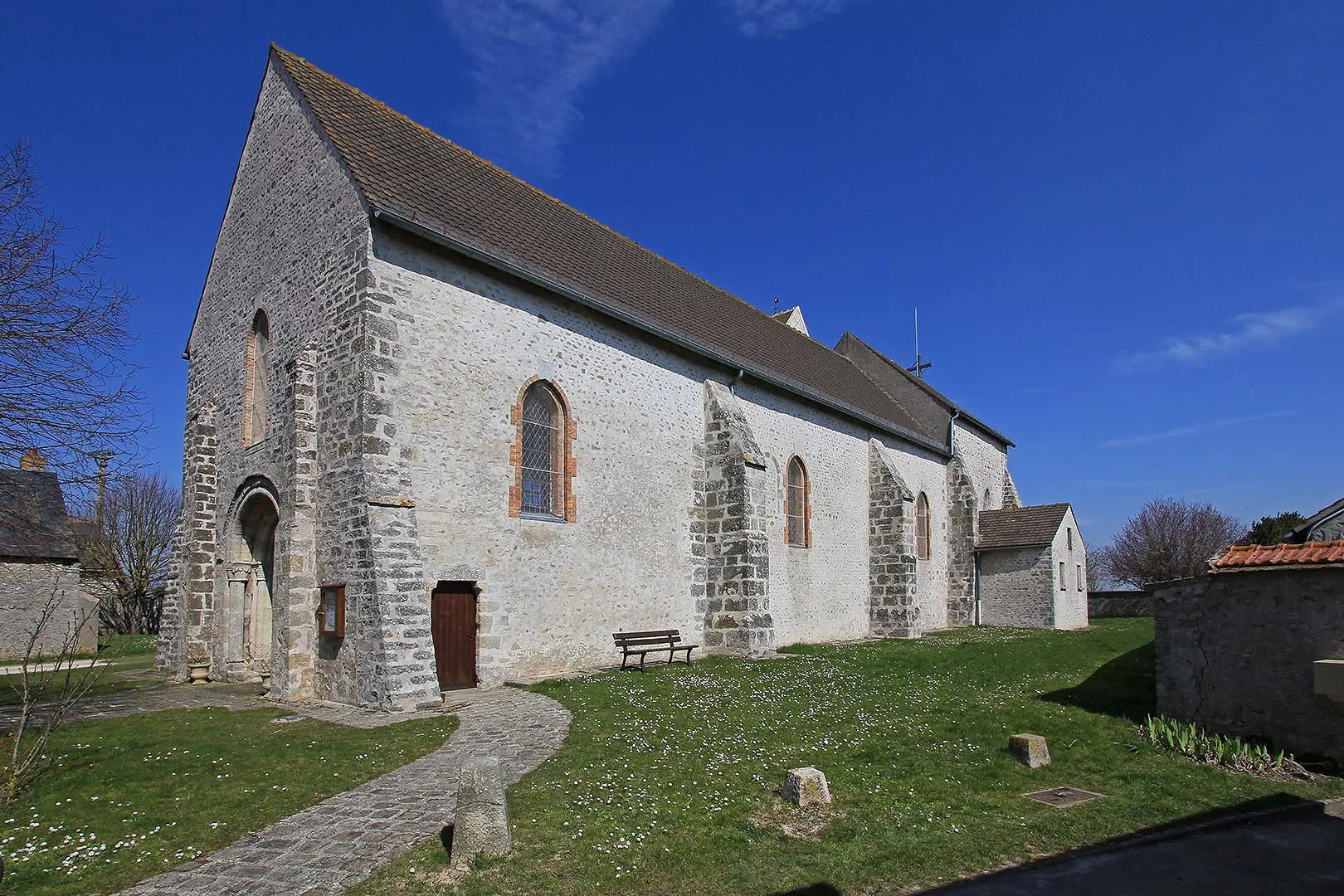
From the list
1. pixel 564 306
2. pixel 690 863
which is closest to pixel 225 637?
pixel 564 306

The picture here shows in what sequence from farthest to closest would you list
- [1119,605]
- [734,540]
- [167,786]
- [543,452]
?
[1119,605]
[734,540]
[543,452]
[167,786]

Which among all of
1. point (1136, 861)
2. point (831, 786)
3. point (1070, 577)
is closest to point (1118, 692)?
point (831, 786)

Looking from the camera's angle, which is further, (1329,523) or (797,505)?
(797,505)

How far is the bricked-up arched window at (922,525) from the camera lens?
26.1 meters

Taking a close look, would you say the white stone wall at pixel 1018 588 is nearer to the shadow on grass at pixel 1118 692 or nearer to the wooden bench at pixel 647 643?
the shadow on grass at pixel 1118 692

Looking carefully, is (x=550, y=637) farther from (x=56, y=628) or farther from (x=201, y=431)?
(x=56, y=628)

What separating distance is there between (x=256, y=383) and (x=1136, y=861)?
15071mm

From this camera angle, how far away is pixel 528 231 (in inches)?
614

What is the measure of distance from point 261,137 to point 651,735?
43.8ft

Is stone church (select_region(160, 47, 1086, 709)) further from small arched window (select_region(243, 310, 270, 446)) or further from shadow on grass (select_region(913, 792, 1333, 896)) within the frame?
shadow on grass (select_region(913, 792, 1333, 896))

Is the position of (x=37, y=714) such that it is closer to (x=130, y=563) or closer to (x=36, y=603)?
(x=36, y=603)

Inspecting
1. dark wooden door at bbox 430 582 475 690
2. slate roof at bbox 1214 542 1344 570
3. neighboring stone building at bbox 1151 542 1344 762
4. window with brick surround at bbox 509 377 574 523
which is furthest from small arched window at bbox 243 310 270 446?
slate roof at bbox 1214 542 1344 570

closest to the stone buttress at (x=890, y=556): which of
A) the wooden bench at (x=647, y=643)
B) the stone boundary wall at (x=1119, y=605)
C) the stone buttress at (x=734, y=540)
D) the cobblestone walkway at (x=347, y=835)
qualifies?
the stone buttress at (x=734, y=540)

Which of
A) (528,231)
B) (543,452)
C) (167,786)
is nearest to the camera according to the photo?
(167,786)
